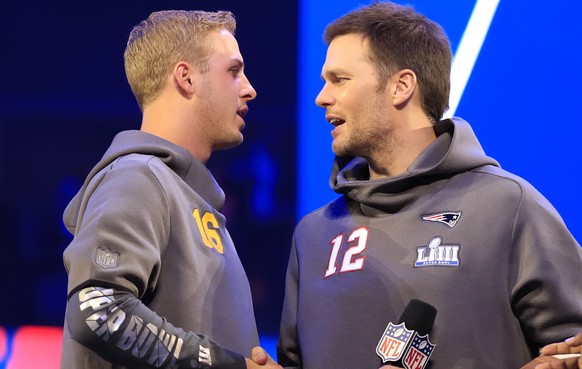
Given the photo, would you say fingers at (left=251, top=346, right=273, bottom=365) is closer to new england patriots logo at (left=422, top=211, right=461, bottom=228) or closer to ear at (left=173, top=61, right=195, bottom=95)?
new england patriots logo at (left=422, top=211, right=461, bottom=228)

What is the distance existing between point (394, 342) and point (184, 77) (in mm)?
980

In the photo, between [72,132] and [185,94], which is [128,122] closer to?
[72,132]

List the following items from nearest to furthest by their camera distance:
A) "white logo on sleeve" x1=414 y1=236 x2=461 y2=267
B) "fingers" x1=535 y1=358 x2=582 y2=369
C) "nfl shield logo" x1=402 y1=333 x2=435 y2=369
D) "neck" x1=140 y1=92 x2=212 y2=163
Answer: "fingers" x1=535 y1=358 x2=582 y2=369, "nfl shield logo" x1=402 y1=333 x2=435 y2=369, "white logo on sleeve" x1=414 y1=236 x2=461 y2=267, "neck" x1=140 y1=92 x2=212 y2=163

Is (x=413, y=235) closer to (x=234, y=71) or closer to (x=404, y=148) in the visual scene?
(x=404, y=148)

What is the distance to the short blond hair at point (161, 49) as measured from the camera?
2371mm

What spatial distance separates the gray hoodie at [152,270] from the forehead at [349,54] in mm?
472

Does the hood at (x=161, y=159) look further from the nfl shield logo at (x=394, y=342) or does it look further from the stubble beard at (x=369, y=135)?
the nfl shield logo at (x=394, y=342)

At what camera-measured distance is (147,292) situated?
79.6 inches

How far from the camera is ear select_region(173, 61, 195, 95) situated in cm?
237

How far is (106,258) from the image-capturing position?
1.88 metres

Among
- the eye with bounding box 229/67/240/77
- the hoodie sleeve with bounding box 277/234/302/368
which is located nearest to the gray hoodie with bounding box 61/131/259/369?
the hoodie sleeve with bounding box 277/234/302/368

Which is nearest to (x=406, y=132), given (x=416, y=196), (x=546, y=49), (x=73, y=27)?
(x=416, y=196)

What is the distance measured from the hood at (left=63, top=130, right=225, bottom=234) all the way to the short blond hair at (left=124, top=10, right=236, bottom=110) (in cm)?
18

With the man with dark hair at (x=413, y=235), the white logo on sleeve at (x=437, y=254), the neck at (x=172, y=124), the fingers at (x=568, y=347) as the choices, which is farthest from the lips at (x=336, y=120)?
the fingers at (x=568, y=347)
